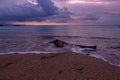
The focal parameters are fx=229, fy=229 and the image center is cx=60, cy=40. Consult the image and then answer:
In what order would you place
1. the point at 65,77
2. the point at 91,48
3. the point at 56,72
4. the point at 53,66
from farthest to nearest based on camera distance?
1. the point at 91,48
2. the point at 53,66
3. the point at 56,72
4. the point at 65,77

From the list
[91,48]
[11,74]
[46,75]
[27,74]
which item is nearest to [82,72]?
[46,75]

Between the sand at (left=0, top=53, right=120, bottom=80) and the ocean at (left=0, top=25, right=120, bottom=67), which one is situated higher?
the sand at (left=0, top=53, right=120, bottom=80)

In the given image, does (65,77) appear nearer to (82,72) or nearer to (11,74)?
(82,72)

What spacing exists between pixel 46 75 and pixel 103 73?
273cm

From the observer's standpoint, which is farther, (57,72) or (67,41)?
(67,41)

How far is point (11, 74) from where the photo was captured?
1029 centimetres

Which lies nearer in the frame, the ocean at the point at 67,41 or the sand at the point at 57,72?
the sand at the point at 57,72

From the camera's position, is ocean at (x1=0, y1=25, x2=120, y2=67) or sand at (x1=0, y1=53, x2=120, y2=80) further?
ocean at (x1=0, y1=25, x2=120, y2=67)

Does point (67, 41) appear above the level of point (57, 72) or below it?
below

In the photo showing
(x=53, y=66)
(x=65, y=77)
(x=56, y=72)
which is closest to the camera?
(x=65, y=77)

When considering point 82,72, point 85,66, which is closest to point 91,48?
point 85,66

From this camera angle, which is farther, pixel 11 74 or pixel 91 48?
pixel 91 48

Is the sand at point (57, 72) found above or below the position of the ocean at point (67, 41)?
above

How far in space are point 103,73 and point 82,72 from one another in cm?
100
